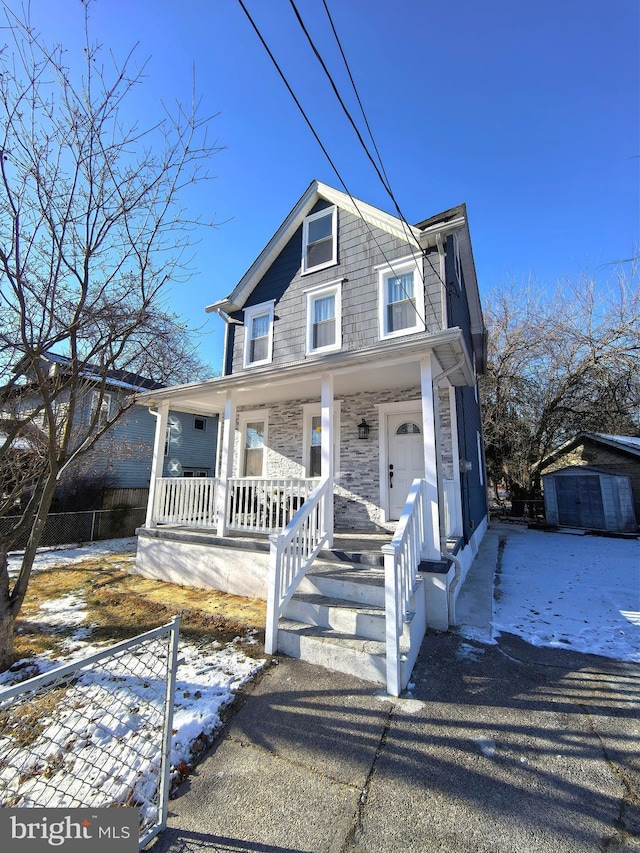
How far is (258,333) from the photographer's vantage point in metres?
9.40

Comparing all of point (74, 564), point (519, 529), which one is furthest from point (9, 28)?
point (519, 529)

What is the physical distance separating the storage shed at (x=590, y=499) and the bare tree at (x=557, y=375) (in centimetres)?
320

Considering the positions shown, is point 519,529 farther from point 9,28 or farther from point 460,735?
point 9,28

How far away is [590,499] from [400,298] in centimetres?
941

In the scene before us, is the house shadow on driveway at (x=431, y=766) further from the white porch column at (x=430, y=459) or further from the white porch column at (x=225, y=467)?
the white porch column at (x=225, y=467)

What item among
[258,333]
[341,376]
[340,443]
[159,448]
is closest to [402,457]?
[340,443]

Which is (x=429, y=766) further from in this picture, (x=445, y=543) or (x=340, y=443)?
(x=340, y=443)

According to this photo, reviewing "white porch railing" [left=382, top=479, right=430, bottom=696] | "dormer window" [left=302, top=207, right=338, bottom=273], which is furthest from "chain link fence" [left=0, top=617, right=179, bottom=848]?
"dormer window" [left=302, top=207, right=338, bottom=273]

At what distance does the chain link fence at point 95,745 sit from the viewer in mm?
1869

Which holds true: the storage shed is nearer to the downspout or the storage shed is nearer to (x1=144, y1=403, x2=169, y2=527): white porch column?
the downspout

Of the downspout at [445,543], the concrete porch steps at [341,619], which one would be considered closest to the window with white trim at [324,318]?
the downspout at [445,543]

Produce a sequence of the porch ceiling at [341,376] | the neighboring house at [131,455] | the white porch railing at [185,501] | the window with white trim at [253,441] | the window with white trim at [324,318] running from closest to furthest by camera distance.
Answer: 1. the porch ceiling at [341,376]
2. the white porch railing at [185,501]
3. the window with white trim at [324,318]
4. the window with white trim at [253,441]
5. the neighboring house at [131,455]

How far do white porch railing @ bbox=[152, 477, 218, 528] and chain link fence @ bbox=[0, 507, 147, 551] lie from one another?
502 centimetres

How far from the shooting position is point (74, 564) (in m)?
7.92
